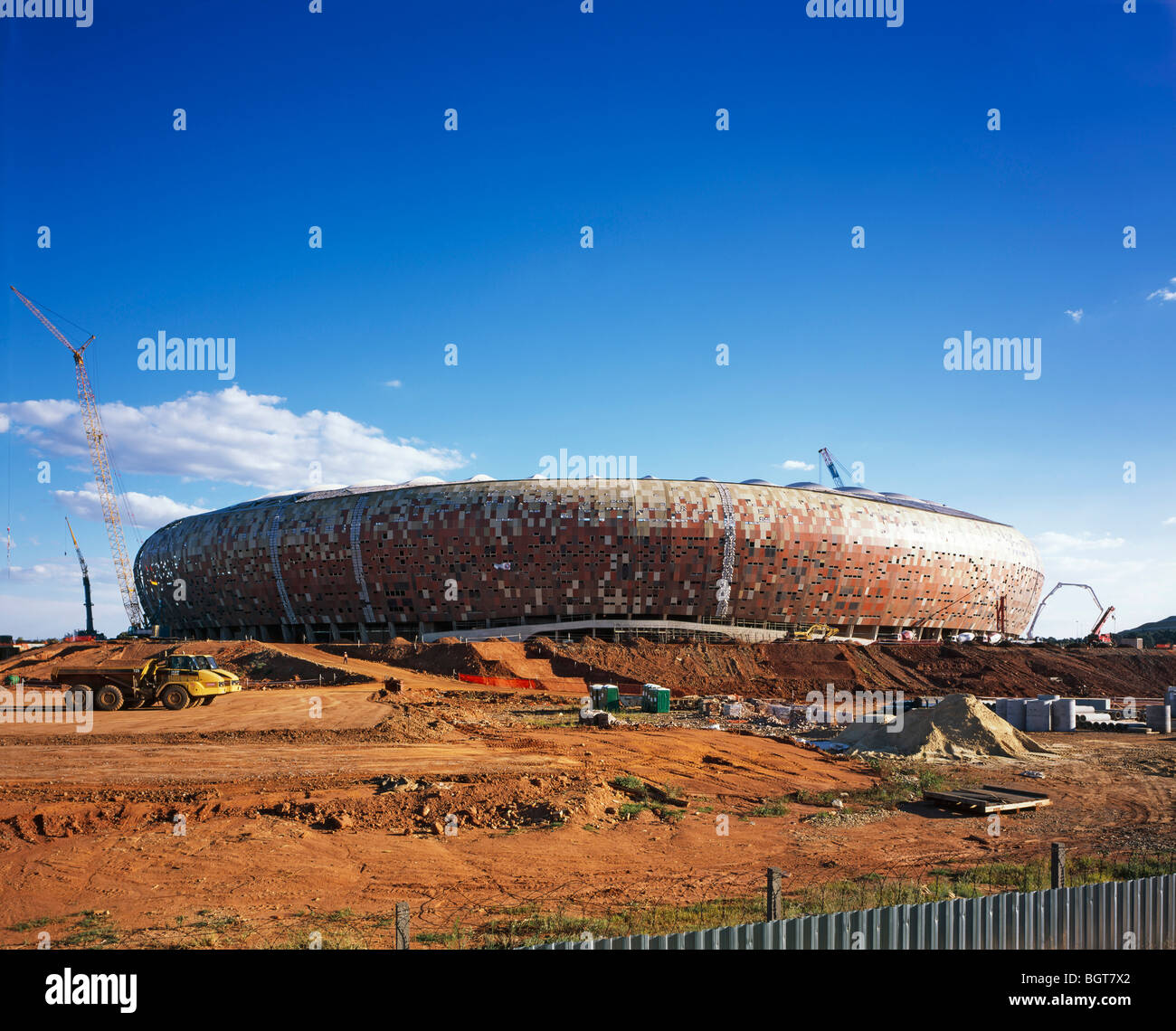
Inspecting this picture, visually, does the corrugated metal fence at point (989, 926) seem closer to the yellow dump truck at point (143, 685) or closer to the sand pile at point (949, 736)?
the sand pile at point (949, 736)

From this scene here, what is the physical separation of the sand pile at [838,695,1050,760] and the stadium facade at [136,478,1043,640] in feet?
154

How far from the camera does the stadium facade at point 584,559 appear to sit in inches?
2982

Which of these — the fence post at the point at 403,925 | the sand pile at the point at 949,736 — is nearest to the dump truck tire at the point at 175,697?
the sand pile at the point at 949,736

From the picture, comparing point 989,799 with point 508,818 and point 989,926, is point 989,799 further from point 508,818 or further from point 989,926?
point 989,926

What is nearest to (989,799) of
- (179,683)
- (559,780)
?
(559,780)

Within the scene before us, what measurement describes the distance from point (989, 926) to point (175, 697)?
3153cm

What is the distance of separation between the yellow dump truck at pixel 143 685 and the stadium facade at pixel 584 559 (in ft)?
149

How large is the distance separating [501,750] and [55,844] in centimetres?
1237

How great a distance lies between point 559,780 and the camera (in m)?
19.3

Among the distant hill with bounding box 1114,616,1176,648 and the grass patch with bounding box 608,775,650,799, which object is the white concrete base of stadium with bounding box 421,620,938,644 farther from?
the distant hill with bounding box 1114,616,1176,648

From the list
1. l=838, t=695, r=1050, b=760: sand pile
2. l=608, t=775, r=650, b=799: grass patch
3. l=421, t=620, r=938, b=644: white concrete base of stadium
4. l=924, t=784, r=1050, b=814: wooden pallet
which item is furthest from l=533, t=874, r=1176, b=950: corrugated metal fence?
l=421, t=620, r=938, b=644: white concrete base of stadium

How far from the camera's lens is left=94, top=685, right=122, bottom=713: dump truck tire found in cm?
3008
